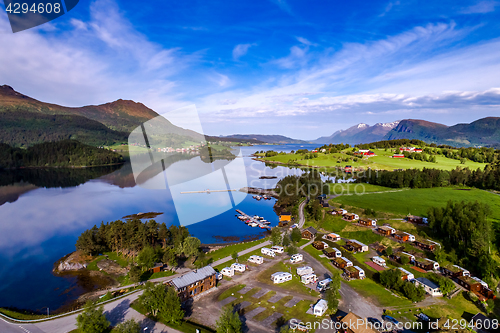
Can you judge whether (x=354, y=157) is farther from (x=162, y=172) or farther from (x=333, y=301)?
(x=162, y=172)

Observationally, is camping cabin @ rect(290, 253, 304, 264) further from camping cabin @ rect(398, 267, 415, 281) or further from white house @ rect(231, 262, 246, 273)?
camping cabin @ rect(398, 267, 415, 281)

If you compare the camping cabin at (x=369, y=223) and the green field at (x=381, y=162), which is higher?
the green field at (x=381, y=162)

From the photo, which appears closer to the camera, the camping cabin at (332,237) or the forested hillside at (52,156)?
the camping cabin at (332,237)

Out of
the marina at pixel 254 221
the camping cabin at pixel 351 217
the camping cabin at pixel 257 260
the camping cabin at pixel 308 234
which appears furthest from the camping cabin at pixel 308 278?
the marina at pixel 254 221

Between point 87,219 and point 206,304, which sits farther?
point 87,219

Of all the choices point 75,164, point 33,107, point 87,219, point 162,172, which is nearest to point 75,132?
point 75,164

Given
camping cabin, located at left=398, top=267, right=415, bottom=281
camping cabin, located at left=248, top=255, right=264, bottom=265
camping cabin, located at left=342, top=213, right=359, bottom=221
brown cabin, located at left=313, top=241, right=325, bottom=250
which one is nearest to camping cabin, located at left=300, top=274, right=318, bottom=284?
camping cabin, located at left=248, top=255, right=264, bottom=265

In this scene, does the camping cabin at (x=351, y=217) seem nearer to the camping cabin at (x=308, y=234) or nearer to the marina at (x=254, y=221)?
the camping cabin at (x=308, y=234)
